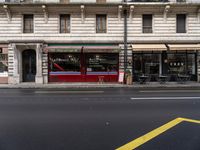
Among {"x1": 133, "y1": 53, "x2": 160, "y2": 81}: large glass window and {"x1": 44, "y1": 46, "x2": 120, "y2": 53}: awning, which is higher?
{"x1": 44, "y1": 46, "x2": 120, "y2": 53}: awning

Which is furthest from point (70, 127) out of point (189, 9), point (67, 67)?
point (189, 9)

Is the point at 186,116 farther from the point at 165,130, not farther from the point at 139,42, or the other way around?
the point at 139,42

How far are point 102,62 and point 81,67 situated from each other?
1.94 m

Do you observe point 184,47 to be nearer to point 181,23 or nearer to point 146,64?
point 181,23

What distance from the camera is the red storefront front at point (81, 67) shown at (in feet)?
64.9

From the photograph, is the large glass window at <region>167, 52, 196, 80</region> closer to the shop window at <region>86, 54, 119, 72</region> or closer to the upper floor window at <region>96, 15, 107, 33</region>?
the shop window at <region>86, 54, 119, 72</region>

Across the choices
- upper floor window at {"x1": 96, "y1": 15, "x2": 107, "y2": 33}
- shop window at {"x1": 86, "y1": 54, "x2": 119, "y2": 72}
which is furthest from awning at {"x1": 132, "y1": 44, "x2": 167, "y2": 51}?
upper floor window at {"x1": 96, "y1": 15, "x2": 107, "y2": 33}

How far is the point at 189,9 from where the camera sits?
64.7ft

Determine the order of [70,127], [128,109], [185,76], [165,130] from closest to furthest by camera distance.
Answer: [165,130], [70,127], [128,109], [185,76]

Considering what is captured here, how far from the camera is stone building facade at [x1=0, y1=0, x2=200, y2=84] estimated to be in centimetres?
1942

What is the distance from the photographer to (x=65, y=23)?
789 inches

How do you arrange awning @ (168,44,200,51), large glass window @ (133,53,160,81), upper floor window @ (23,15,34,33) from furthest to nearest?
large glass window @ (133,53,160,81) → upper floor window @ (23,15,34,33) → awning @ (168,44,200,51)

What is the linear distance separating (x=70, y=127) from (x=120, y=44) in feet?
48.6

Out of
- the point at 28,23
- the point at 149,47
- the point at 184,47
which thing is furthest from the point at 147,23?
the point at 28,23
